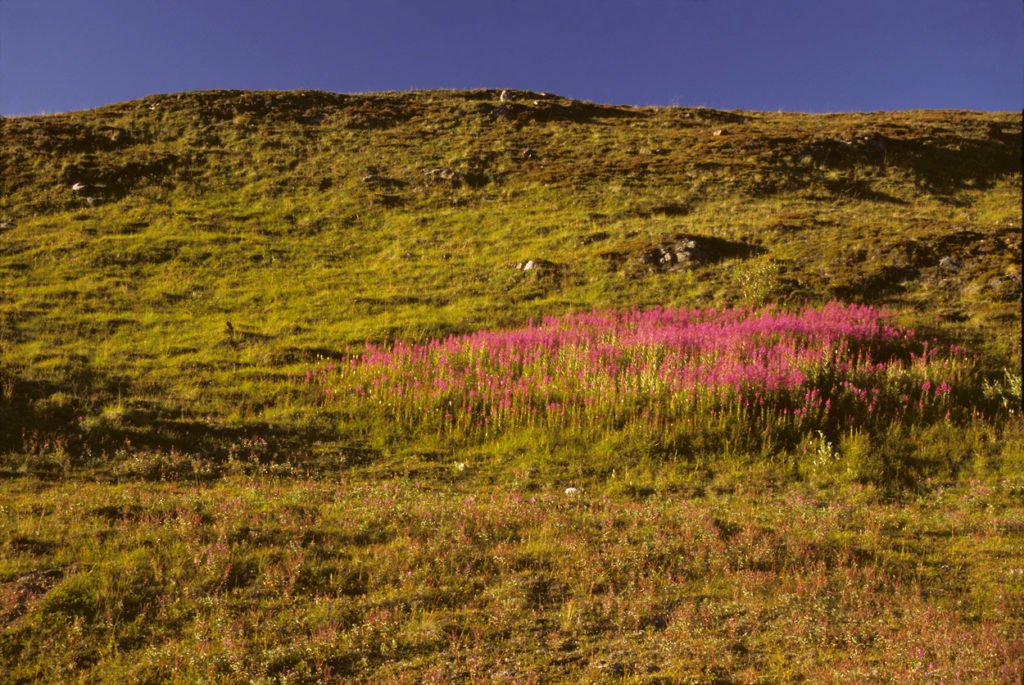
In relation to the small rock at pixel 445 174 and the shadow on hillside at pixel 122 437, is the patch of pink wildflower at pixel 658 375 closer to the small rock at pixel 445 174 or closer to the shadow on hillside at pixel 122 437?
the shadow on hillside at pixel 122 437

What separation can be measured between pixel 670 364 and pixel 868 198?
23.3m

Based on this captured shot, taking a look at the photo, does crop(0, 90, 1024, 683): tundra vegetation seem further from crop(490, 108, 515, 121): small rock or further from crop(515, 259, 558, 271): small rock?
crop(490, 108, 515, 121): small rock

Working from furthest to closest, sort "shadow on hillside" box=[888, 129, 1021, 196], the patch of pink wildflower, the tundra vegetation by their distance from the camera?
"shadow on hillside" box=[888, 129, 1021, 196] → the patch of pink wildflower → the tundra vegetation

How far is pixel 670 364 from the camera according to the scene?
1082cm

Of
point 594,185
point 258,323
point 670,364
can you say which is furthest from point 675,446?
point 594,185

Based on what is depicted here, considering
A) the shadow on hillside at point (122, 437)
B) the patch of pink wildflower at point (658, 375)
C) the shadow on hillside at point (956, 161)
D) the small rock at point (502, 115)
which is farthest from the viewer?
the small rock at point (502, 115)

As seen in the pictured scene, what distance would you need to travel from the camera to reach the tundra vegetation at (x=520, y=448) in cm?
426

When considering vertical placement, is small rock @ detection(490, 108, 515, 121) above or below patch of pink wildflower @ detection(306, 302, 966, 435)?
above

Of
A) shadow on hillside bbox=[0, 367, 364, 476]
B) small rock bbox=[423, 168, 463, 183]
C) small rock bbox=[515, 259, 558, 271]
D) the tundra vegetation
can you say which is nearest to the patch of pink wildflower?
the tundra vegetation

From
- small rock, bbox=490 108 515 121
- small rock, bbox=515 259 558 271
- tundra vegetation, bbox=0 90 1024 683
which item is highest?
small rock, bbox=490 108 515 121

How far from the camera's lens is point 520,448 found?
31.0 ft

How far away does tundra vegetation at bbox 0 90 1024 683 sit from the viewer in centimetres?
426

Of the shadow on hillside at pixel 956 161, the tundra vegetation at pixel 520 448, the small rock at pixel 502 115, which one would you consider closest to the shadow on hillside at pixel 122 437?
the tundra vegetation at pixel 520 448

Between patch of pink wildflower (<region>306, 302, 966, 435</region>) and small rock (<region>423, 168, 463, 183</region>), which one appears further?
small rock (<region>423, 168, 463, 183</region>)
